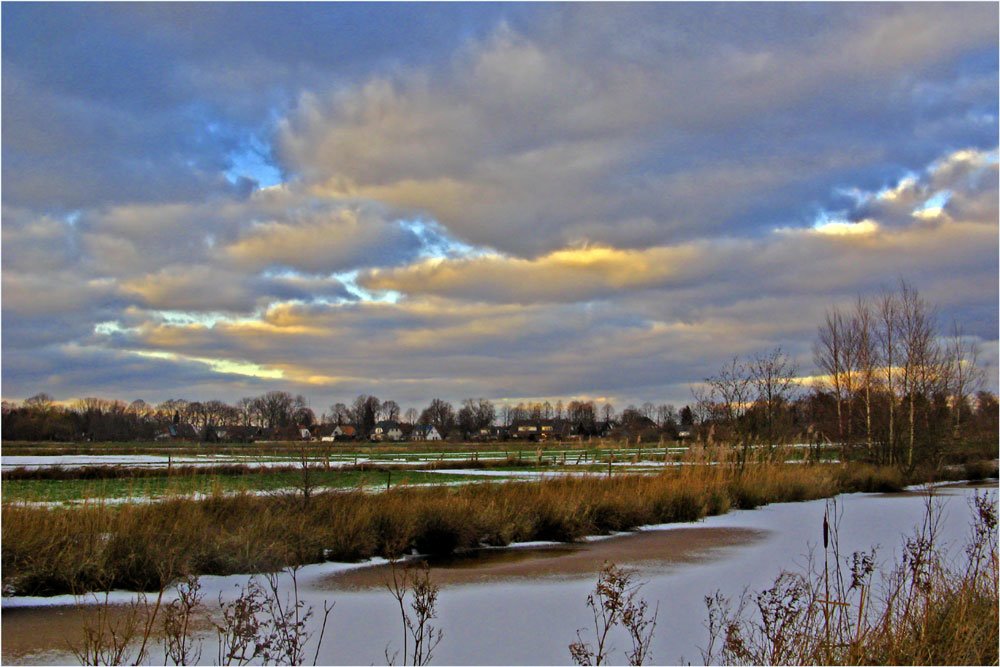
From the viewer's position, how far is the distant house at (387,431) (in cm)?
13448

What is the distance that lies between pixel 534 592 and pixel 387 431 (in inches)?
5444

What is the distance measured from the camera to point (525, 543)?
15.1 meters

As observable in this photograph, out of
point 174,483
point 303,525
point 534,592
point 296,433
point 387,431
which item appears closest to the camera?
point 534,592

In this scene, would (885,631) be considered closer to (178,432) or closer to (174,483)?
(174,483)

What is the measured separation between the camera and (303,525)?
1220 cm

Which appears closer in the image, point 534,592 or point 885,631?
point 885,631

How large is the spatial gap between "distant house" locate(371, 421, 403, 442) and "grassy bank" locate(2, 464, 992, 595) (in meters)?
115

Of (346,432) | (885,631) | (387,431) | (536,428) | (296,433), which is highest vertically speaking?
(296,433)

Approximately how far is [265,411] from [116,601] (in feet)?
323

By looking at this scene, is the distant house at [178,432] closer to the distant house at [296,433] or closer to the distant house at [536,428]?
the distant house at [536,428]

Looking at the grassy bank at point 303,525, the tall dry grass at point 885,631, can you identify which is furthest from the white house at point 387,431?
the tall dry grass at point 885,631

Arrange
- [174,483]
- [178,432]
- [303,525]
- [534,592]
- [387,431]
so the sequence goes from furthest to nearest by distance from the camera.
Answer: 1. [387,431]
2. [178,432]
3. [174,483]
4. [303,525]
5. [534,592]

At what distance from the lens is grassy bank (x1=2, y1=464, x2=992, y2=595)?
988 centimetres

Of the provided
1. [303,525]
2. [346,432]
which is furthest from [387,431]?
[303,525]
